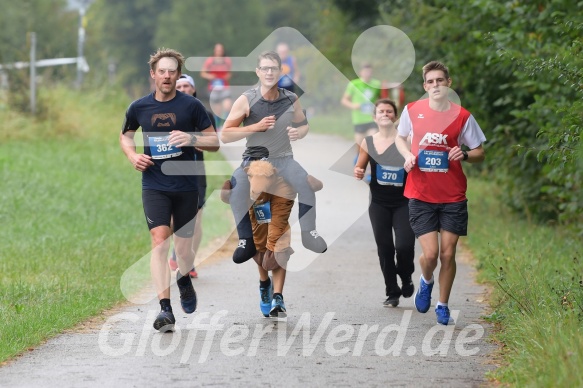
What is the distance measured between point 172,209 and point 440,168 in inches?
85.4

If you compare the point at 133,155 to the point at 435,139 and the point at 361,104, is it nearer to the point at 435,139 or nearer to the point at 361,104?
the point at 435,139

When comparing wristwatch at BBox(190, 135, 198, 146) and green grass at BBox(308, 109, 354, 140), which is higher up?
wristwatch at BBox(190, 135, 198, 146)

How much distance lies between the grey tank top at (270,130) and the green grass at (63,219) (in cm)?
199

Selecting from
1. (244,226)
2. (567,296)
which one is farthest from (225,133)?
(567,296)

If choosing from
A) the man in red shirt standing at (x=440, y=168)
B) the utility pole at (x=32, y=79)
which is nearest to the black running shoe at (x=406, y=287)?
the man in red shirt standing at (x=440, y=168)

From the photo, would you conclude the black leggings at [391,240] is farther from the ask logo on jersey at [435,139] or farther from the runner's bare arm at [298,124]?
the runner's bare arm at [298,124]

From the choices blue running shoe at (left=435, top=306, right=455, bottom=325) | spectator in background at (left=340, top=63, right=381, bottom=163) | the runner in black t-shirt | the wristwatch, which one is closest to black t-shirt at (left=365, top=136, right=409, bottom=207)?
blue running shoe at (left=435, top=306, right=455, bottom=325)

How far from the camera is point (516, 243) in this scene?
12.7 metres

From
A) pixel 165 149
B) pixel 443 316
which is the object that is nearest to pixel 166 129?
pixel 165 149

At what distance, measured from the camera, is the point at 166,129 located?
28.8 ft

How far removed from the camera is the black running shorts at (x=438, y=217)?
354 inches

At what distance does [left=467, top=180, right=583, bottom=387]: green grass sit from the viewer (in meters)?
6.50

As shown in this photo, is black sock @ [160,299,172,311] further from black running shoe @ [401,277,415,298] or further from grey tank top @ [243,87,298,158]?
black running shoe @ [401,277,415,298]

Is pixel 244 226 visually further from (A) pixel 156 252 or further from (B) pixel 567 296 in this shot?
(B) pixel 567 296
